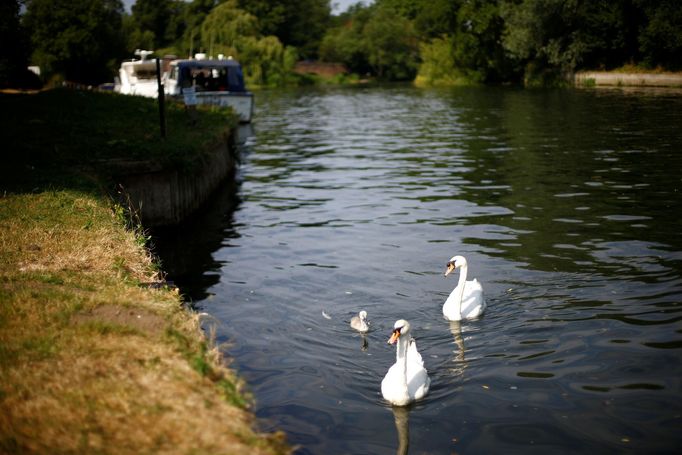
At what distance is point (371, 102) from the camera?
59.6m

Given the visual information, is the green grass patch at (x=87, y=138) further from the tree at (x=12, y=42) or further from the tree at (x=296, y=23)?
the tree at (x=296, y=23)

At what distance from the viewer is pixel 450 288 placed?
12.8 m

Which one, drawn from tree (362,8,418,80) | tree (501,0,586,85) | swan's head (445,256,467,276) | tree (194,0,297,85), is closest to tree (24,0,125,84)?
tree (194,0,297,85)

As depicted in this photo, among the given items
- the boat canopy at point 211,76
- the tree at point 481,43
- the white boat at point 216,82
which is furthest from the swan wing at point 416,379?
the tree at point 481,43

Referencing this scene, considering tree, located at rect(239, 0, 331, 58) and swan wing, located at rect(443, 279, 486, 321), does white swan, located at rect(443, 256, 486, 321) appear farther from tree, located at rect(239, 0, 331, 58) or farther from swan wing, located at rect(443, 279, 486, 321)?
tree, located at rect(239, 0, 331, 58)

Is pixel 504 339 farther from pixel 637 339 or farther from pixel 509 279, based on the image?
pixel 509 279

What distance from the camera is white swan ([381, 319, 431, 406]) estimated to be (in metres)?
8.39

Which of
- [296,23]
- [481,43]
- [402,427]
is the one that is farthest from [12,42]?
[296,23]

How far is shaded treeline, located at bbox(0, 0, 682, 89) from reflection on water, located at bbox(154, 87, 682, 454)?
49.4ft

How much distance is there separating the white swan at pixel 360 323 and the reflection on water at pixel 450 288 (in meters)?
0.15

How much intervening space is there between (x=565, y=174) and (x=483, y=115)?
20.6m

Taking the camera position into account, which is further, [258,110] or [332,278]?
[258,110]

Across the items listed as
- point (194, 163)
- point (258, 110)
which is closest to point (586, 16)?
point (258, 110)

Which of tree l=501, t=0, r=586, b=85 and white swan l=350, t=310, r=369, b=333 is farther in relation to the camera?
tree l=501, t=0, r=586, b=85
